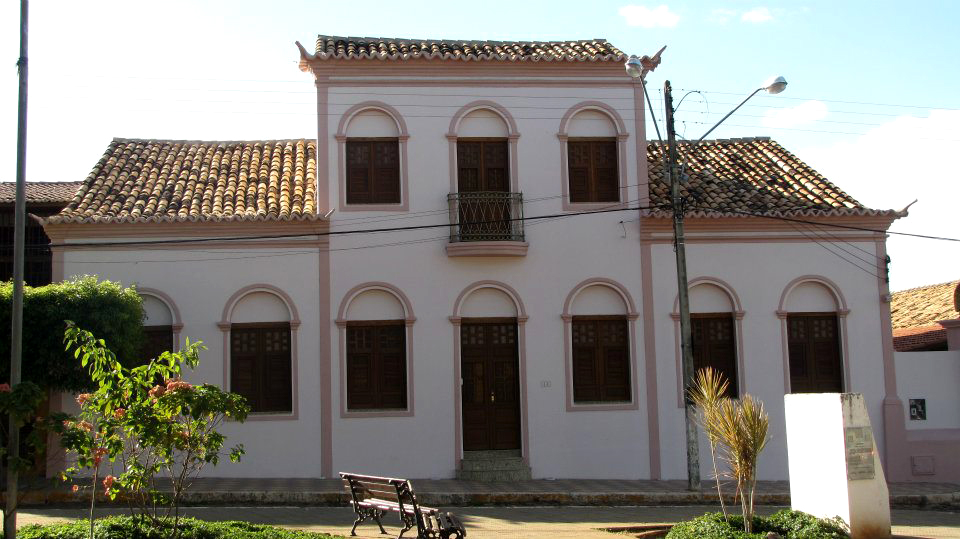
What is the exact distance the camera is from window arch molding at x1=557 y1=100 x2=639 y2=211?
19.2 meters

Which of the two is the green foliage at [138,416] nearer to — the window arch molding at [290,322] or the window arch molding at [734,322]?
the window arch molding at [290,322]

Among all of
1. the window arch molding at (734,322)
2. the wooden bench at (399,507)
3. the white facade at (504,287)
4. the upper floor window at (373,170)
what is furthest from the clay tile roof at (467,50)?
the wooden bench at (399,507)

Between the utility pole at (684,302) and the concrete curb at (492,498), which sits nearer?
the concrete curb at (492,498)

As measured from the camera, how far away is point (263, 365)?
723 inches

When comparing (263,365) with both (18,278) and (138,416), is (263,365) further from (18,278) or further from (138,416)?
(138,416)

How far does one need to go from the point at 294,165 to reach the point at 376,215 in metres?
3.06

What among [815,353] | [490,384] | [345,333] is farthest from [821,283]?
[345,333]

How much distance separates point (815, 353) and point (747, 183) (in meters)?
3.81

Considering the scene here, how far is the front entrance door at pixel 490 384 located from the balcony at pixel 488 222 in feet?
4.76

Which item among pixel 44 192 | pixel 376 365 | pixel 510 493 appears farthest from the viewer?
pixel 44 192

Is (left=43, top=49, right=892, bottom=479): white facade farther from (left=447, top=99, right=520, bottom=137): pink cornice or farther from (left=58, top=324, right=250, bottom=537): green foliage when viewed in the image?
(left=58, top=324, right=250, bottom=537): green foliage

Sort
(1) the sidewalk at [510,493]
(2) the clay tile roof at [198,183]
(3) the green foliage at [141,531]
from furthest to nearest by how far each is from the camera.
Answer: (2) the clay tile roof at [198,183] < (1) the sidewalk at [510,493] < (3) the green foliage at [141,531]

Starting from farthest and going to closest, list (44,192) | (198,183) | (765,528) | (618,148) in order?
(44,192), (198,183), (618,148), (765,528)

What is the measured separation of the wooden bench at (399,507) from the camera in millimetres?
11273
